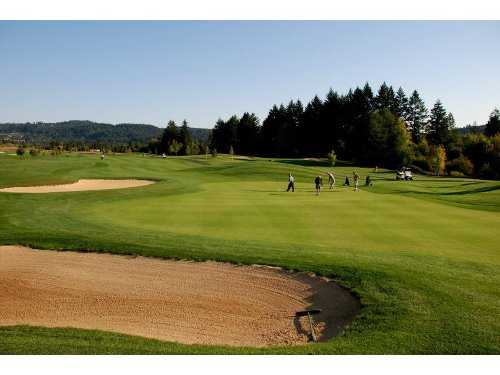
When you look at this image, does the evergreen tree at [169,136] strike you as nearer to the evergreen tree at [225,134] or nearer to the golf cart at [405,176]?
the evergreen tree at [225,134]

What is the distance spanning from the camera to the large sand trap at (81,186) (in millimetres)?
30375

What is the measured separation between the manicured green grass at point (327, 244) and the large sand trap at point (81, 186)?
2445mm

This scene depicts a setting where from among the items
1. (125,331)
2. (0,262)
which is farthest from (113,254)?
(125,331)

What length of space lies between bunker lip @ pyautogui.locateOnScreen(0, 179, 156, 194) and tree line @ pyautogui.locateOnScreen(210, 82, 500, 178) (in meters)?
59.3

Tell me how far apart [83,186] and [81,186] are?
15 centimetres

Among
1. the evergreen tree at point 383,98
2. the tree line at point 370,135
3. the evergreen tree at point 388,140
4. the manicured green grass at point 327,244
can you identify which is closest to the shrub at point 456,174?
the tree line at point 370,135

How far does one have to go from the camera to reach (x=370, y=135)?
86750 mm

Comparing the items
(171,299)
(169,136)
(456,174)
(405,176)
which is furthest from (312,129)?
(171,299)

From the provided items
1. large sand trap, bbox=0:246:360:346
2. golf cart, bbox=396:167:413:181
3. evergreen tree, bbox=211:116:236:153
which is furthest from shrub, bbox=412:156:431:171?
large sand trap, bbox=0:246:360:346

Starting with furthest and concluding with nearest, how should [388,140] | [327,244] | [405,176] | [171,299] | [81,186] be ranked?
[388,140], [405,176], [81,186], [327,244], [171,299]

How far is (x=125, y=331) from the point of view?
957 cm

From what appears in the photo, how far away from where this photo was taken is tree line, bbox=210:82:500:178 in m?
85.4

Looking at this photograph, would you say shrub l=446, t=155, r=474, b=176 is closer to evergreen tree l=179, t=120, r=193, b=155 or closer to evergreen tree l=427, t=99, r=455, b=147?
evergreen tree l=427, t=99, r=455, b=147

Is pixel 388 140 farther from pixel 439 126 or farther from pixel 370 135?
pixel 439 126
